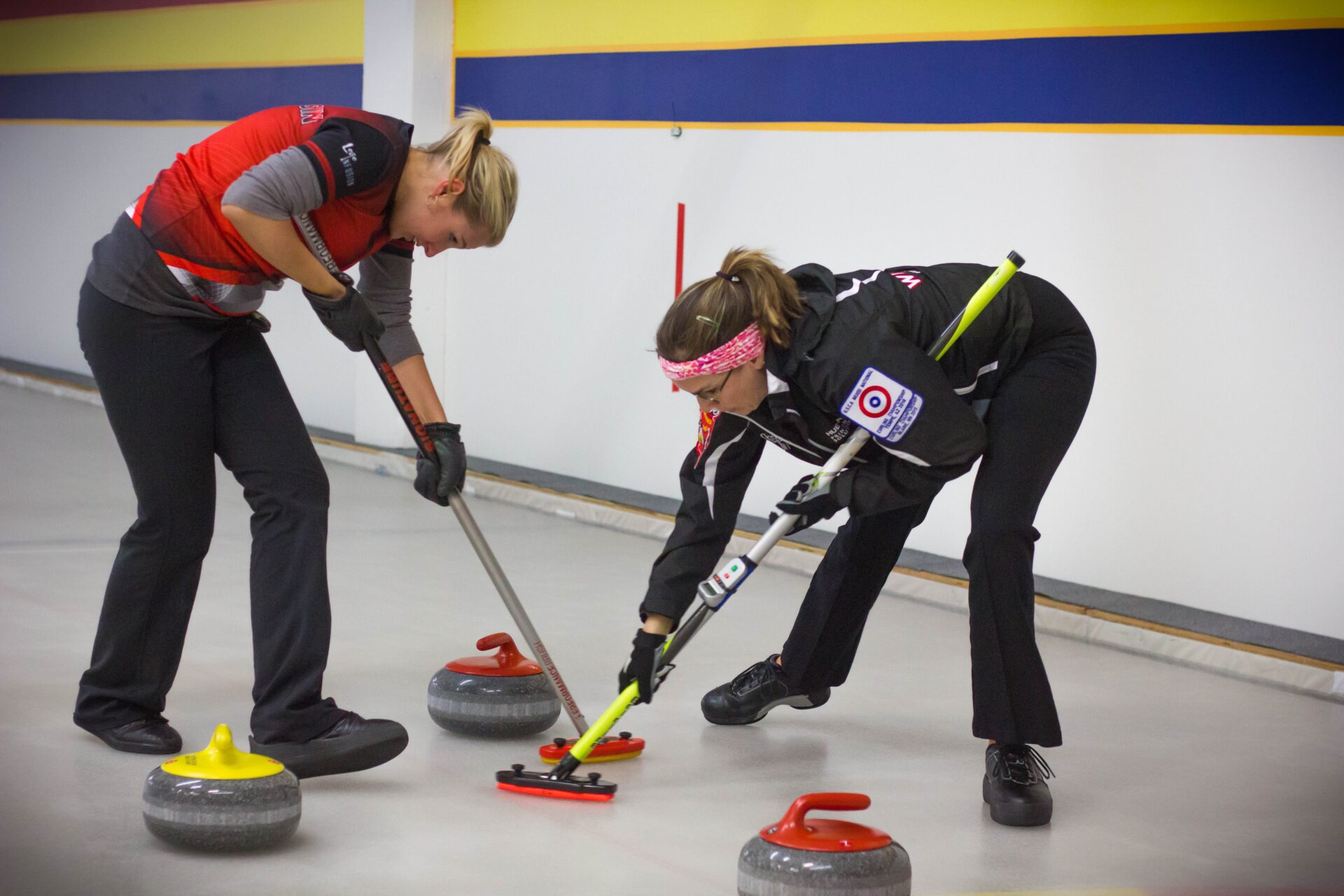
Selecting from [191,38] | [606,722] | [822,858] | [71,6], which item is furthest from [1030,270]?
[71,6]

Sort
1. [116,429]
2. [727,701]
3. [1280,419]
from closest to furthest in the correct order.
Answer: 1. [116,429]
2. [727,701]
3. [1280,419]

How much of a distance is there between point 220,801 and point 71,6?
290 inches

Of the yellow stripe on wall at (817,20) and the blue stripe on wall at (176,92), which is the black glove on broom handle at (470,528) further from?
the blue stripe on wall at (176,92)

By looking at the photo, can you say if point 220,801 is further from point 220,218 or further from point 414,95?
point 414,95

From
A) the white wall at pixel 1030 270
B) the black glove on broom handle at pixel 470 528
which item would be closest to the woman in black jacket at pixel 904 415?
the black glove on broom handle at pixel 470 528

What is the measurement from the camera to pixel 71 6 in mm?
8266

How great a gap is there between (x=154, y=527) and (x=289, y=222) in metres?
0.65

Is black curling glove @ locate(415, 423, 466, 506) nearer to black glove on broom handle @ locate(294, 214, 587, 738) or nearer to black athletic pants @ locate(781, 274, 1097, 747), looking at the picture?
black glove on broom handle @ locate(294, 214, 587, 738)

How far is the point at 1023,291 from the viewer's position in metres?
2.58

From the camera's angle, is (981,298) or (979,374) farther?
(979,374)

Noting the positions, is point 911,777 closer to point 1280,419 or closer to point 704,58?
point 1280,419

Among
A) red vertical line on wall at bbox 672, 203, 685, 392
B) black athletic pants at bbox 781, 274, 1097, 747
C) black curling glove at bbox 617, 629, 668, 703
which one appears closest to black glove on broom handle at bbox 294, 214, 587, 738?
black curling glove at bbox 617, 629, 668, 703

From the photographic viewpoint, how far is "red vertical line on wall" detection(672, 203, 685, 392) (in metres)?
5.27

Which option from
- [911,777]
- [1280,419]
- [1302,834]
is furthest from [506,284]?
[1302,834]
